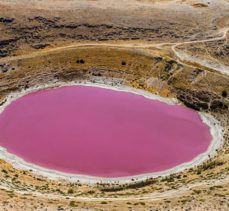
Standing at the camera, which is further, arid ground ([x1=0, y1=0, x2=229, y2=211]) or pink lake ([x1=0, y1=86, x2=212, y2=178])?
pink lake ([x1=0, y1=86, x2=212, y2=178])

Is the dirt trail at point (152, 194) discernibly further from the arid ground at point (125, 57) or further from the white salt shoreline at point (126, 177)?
the white salt shoreline at point (126, 177)

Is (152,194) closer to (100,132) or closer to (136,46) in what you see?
(100,132)

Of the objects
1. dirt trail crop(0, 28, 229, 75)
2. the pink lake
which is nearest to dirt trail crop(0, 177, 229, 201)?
the pink lake

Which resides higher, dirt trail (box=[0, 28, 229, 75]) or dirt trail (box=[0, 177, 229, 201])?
dirt trail (box=[0, 28, 229, 75])

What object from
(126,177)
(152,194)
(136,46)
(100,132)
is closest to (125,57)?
(136,46)

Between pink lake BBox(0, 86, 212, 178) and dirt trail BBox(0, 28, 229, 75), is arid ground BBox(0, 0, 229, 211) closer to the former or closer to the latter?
dirt trail BBox(0, 28, 229, 75)
